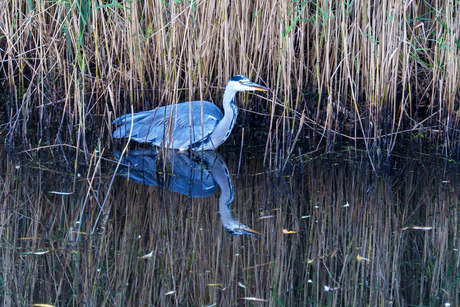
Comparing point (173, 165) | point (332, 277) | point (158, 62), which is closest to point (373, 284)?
point (332, 277)

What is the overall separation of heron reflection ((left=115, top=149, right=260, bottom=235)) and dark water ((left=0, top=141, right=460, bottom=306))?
14mm

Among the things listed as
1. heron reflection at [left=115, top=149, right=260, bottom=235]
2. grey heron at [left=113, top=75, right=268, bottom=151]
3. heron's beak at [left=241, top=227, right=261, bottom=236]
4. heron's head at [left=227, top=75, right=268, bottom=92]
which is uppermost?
heron's head at [left=227, top=75, right=268, bottom=92]

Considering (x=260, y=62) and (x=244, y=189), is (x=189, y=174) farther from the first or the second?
(x=260, y=62)

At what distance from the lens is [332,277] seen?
2.92 meters

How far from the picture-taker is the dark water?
279 centimetres

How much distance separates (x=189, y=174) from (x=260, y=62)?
1285 mm

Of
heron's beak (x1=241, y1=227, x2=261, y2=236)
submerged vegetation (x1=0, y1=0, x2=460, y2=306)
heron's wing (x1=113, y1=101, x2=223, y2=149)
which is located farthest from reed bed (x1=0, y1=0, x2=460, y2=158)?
heron's beak (x1=241, y1=227, x2=261, y2=236)

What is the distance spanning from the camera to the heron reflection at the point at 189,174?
3.99 metres

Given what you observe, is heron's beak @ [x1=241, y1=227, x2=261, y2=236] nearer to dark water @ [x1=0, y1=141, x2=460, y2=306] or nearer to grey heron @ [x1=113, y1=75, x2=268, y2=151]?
dark water @ [x1=0, y1=141, x2=460, y2=306]

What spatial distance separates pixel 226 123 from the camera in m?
5.13

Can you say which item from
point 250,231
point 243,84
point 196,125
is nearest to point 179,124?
point 196,125

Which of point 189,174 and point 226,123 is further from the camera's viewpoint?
point 226,123

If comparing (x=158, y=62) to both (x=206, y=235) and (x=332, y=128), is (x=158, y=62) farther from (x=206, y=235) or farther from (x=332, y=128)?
(x=206, y=235)

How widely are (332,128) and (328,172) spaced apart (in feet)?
3.09
